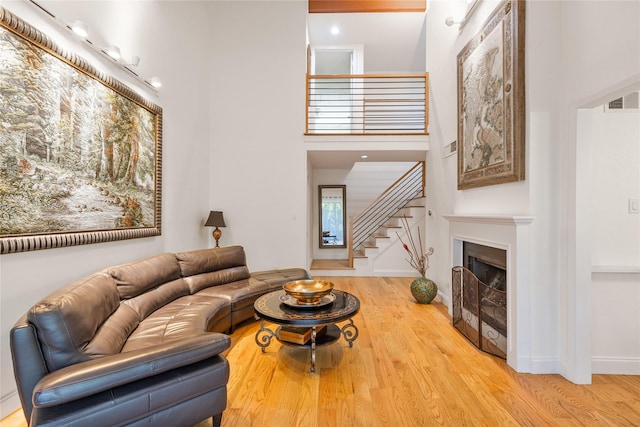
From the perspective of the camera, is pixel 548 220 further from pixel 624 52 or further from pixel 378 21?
pixel 378 21

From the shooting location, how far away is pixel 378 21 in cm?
558

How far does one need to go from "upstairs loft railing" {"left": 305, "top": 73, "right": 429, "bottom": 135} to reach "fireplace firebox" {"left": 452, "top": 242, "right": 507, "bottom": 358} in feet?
7.89

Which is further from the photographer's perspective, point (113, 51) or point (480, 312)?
point (480, 312)

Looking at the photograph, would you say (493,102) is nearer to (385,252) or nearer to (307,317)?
(307,317)

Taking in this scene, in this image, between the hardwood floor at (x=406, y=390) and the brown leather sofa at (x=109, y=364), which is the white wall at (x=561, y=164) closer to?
the hardwood floor at (x=406, y=390)

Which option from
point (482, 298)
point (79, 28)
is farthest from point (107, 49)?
point (482, 298)

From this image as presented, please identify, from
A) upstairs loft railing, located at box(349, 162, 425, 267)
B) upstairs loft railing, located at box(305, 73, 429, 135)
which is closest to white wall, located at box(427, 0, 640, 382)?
upstairs loft railing, located at box(305, 73, 429, 135)

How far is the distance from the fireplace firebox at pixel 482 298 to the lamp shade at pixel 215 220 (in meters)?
3.35

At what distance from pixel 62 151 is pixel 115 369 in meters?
1.73

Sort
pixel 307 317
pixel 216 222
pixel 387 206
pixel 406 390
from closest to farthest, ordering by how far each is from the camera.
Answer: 1. pixel 406 390
2. pixel 307 317
3. pixel 216 222
4. pixel 387 206

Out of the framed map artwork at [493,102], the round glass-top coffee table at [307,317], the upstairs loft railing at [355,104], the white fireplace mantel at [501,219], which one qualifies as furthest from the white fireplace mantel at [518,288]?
the upstairs loft railing at [355,104]

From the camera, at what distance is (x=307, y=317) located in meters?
2.14

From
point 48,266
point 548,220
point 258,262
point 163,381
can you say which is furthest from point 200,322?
point 548,220

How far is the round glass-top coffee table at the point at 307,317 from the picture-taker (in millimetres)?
2135
